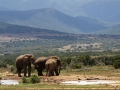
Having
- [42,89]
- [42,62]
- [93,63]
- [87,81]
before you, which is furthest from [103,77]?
[93,63]

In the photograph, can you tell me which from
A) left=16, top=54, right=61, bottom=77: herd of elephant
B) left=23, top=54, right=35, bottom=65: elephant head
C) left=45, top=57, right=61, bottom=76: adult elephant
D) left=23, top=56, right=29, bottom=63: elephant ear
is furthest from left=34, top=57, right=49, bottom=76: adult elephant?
left=23, top=56, right=29, bottom=63: elephant ear

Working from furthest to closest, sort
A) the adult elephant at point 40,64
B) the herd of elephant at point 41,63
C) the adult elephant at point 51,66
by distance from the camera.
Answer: the adult elephant at point 40,64 → the herd of elephant at point 41,63 → the adult elephant at point 51,66

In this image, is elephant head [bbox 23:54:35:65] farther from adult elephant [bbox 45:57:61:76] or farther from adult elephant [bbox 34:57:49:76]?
adult elephant [bbox 45:57:61:76]

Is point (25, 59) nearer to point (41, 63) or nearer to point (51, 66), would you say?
point (41, 63)

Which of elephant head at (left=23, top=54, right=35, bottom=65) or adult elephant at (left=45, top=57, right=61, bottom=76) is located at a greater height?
elephant head at (left=23, top=54, right=35, bottom=65)

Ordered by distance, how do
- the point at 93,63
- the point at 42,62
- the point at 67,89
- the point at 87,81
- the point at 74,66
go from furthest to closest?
the point at 93,63 < the point at 74,66 < the point at 42,62 < the point at 87,81 < the point at 67,89

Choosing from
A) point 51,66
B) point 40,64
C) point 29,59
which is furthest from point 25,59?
point 51,66

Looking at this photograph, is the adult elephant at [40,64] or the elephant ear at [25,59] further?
the adult elephant at [40,64]

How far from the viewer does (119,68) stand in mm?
56906

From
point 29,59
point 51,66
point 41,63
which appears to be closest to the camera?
point 51,66

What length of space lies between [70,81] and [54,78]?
290 centimetres

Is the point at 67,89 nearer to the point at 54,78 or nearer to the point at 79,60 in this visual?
the point at 54,78

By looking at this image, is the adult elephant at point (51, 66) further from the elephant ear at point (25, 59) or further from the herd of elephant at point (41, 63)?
the elephant ear at point (25, 59)

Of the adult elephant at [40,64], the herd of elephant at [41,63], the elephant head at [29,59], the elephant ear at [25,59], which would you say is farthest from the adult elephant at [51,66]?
Answer: the elephant ear at [25,59]
